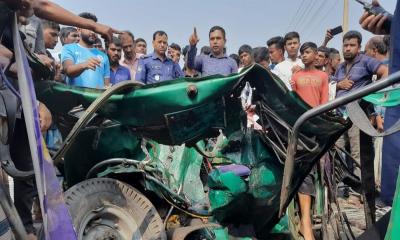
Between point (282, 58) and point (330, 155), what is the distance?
3680 mm

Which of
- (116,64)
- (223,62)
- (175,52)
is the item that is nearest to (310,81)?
(223,62)

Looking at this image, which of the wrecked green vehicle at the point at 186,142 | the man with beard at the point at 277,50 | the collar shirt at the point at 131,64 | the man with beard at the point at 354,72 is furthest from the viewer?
the man with beard at the point at 277,50

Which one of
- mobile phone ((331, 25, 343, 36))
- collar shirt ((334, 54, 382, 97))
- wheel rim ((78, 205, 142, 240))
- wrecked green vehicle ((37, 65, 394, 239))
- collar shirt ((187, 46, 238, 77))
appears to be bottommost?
wheel rim ((78, 205, 142, 240))

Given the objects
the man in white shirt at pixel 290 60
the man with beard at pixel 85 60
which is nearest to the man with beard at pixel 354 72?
the man in white shirt at pixel 290 60

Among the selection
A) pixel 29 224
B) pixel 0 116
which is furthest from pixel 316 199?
pixel 0 116

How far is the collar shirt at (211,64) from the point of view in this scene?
6516 millimetres

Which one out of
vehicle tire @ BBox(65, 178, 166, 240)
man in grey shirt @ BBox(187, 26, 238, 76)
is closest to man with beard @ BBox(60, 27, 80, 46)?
man in grey shirt @ BBox(187, 26, 238, 76)

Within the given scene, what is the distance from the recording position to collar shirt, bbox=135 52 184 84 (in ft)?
20.9

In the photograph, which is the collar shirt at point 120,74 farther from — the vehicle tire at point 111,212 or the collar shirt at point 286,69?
the vehicle tire at point 111,212

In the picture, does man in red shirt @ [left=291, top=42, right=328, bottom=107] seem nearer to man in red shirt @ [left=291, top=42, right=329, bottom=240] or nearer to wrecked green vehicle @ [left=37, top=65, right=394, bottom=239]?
man in red shirt @ [left=291, top=42, right=329, bottom=240]

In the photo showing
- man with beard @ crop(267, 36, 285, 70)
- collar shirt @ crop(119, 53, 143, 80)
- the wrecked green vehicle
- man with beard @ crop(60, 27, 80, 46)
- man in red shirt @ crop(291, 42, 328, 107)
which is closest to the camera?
the wrecked green vehicle

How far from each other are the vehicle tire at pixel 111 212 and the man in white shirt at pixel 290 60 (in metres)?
3.79

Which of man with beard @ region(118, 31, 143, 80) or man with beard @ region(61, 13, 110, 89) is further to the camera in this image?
man with beard @ region(118, 31, 143, 80)

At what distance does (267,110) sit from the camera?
2.81 metres
